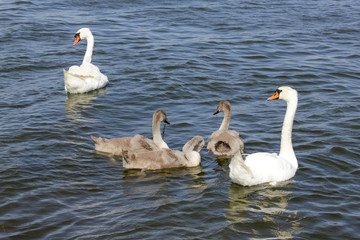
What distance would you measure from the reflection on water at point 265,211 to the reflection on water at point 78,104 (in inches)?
175

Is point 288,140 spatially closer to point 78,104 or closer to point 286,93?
point 286,93

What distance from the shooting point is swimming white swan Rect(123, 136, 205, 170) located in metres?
9.85

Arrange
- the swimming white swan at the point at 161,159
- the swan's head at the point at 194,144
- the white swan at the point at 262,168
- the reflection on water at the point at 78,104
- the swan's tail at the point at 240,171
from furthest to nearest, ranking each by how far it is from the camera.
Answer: the reflection on water at the point at 78,104 → the swan's head at the point at 194,144 → the swimming white swan at the point at 161,159 → the white swan at the point at 262,168 → the swan's tail at the point at 240,171

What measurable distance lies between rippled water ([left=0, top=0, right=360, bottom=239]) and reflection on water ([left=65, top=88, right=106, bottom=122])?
0.18 ft

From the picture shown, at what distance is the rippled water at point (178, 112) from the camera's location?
8219 mm

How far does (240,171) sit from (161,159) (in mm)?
1581

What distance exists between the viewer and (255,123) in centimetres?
1225

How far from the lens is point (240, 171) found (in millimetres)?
8938

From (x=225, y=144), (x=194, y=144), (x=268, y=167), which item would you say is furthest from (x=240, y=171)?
(x=225, y=144)

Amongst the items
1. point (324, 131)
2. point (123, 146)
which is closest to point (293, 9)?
point (324, 131)

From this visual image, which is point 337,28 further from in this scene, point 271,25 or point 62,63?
point 62,63

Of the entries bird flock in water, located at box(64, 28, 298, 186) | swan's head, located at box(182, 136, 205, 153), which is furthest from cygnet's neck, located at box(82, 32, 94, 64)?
swan's head, located at box(182, 136, 205, 153)

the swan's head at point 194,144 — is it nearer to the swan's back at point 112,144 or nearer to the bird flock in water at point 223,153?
the bird flock in water at point 223,153

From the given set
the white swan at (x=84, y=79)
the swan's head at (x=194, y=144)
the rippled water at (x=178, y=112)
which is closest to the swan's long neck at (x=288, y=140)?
the rippled water at (x=178, y=112)
